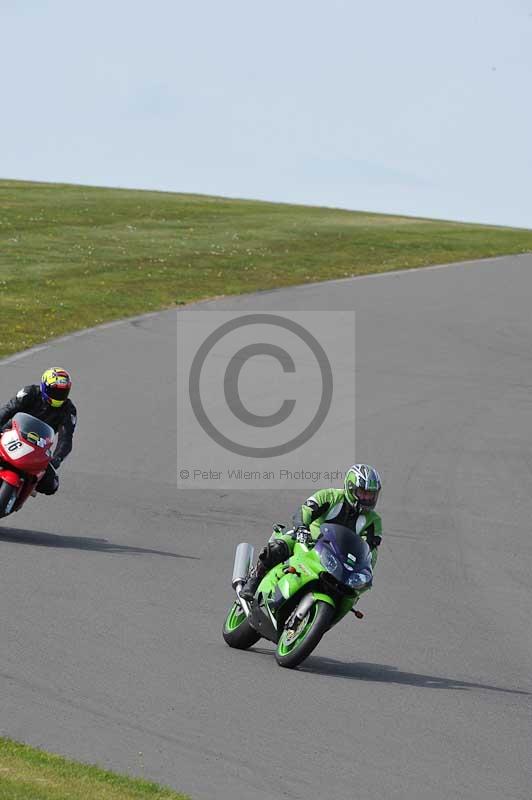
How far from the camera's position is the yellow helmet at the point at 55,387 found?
14.8 metres

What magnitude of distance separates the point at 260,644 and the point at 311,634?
145 centimetres

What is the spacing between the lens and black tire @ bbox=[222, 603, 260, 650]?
1095cm

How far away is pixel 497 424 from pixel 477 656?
1284 cm

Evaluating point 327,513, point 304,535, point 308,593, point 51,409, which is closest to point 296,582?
point 308,593

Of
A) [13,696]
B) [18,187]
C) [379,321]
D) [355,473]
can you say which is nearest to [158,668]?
[13,696]

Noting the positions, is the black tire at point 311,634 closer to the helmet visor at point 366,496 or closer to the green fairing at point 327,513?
the green fairing at point 327,513

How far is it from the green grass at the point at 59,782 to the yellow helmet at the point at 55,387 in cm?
763

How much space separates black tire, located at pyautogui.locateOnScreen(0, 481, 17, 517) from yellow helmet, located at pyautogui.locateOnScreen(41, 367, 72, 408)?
1.24m

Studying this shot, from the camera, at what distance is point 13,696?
8.62 m

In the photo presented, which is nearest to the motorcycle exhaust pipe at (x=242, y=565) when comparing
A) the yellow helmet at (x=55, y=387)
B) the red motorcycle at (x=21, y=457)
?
the red motorcycle at (x=21, y=457)

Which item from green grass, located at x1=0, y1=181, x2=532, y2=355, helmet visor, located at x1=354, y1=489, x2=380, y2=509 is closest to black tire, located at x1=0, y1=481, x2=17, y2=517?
helmet visor, located at x1=354, y1=489, x2=380, y2=509

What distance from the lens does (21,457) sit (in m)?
14.2

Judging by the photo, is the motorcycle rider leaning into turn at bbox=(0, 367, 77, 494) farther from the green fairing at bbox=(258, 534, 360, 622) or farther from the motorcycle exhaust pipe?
the green fairing at bbox=(258, 534, 360, 622)

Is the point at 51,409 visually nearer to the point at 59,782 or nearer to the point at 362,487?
the point at 362,487
